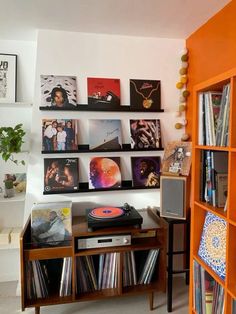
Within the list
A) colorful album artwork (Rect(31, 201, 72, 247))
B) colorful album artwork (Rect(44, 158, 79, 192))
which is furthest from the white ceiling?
colorful album artwork (Rect(31, 201, 72, 247))

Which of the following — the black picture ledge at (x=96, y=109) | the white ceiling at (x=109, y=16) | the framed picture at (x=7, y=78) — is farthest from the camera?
the framed picture at (x=7, y=78)

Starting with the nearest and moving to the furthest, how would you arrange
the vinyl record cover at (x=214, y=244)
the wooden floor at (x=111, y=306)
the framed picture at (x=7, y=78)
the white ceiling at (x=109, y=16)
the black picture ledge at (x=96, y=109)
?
the vinyl record cover at (x=214, y=244), the white ceiling at (x=109, y=16), the wooden floor at (x=111, y=306), the black picture ledge at (x=96, y=109), the framed picture at (x=7, y=78)

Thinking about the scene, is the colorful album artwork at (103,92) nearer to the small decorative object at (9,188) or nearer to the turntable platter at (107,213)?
the turntable platter at (107,213)

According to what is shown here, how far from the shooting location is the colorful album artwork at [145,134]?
7.47 ft

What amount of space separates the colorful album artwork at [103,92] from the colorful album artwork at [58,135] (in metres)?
0.28

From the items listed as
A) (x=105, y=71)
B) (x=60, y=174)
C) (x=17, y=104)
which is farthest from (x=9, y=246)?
(x=105, y=71)

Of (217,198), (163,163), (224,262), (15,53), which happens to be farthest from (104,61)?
(224,262)

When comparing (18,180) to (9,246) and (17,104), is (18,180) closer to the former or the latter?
(9,246)

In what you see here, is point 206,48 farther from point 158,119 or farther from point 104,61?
point 104,61

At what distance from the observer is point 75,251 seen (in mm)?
1836

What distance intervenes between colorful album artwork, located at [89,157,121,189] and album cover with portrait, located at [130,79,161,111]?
52 centimetres

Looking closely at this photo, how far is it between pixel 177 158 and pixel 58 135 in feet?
3.30

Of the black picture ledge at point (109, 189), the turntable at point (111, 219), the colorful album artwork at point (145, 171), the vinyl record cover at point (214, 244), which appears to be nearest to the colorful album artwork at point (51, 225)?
the turntable at point (111, 219)

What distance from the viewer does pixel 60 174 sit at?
2174 millimetres
